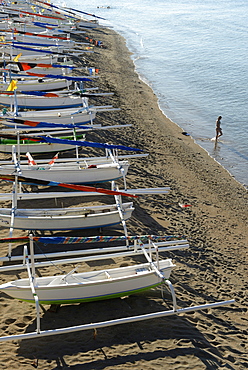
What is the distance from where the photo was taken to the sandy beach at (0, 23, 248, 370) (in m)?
7.60

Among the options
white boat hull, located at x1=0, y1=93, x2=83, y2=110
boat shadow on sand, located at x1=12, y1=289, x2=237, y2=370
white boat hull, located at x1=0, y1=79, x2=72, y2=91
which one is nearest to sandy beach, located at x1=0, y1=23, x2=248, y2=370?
boat shadow on sand, located at x1=12, y1=289, x2=237, y2=370

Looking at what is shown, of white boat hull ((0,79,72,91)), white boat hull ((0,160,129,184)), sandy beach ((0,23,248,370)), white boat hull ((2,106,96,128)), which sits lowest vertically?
sandy beach ((0,23,248,370))

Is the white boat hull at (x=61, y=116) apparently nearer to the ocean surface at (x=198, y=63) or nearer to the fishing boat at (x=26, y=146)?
the fishing boat at (x=26, y=146)

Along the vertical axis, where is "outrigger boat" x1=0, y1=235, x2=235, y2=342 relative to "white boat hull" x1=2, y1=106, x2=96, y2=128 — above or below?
below

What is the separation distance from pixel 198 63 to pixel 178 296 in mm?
30902

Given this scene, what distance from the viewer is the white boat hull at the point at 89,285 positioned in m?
8.02

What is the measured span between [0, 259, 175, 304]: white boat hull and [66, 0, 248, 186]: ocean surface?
33.9 ft

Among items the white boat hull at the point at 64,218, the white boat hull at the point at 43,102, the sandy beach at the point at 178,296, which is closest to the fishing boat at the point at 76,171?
the sandy beach at the point at 178,296

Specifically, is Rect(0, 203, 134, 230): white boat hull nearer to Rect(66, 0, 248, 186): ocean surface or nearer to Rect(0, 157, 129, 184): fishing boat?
Rect(0, 157, 129, 184): fishing boat

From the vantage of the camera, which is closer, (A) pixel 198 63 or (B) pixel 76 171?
(B) pixel 76 171

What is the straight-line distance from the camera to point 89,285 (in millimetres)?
8234

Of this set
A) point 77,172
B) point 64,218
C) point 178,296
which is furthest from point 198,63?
point 178,296

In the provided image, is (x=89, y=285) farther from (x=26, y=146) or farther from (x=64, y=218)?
(x=26, y=146)

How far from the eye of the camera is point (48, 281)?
28.0 feet
